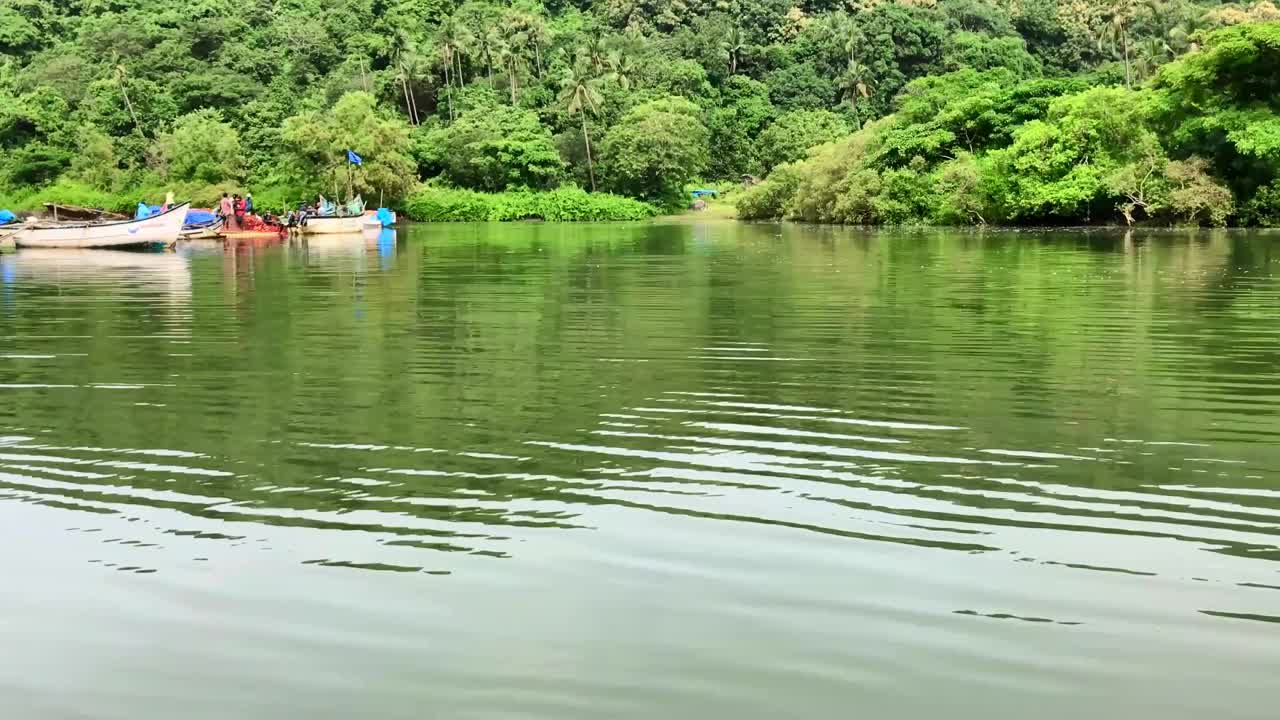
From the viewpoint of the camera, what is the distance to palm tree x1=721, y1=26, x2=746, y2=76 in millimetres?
131875

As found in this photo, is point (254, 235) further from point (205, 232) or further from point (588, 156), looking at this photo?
point (588, 156)

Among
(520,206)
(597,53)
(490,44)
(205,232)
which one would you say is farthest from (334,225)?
(597,53)

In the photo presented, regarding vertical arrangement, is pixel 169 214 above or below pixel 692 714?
above

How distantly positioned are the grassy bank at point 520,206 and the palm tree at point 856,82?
3111cm

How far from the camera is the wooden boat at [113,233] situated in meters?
49.3

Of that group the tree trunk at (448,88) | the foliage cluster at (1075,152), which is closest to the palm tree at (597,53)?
the tree trunk at (448,88)

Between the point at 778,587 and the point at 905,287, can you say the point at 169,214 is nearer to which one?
the point at 905,287

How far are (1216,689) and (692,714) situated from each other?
2258 mm

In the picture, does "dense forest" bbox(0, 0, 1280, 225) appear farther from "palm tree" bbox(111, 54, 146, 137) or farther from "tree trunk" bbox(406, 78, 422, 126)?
"tree trunk" bbox(406, 78, 422, 126)

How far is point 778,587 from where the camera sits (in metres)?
6.66

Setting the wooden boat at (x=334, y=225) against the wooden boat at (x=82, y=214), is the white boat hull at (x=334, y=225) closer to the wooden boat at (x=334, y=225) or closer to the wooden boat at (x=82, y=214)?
the wooden boat at (x=334, y=225)

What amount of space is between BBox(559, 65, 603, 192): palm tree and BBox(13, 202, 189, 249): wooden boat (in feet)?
186

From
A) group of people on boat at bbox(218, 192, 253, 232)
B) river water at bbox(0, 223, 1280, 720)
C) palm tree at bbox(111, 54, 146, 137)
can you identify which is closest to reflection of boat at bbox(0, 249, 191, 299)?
group of people on boat at bbox(218, 192, 253, 232)

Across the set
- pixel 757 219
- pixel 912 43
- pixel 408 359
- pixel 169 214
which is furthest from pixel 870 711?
pixel 912 43
